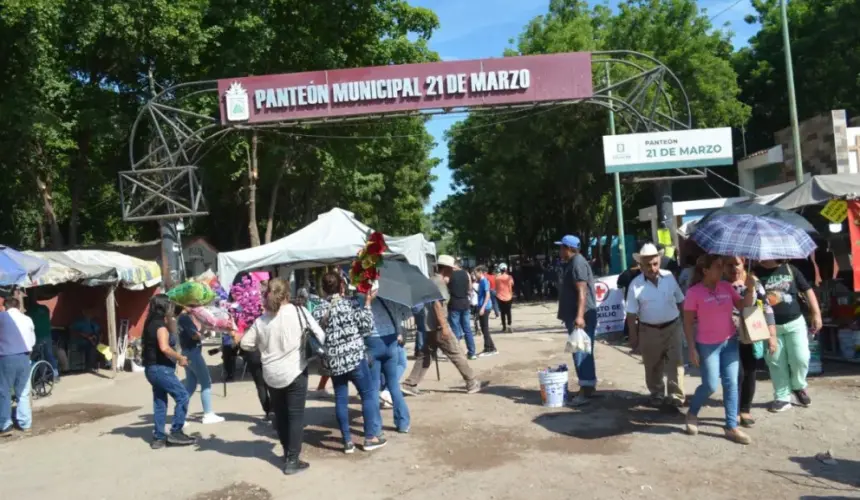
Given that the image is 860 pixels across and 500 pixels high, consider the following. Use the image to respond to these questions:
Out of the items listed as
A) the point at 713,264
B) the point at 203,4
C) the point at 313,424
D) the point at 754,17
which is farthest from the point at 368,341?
the point at 754,17

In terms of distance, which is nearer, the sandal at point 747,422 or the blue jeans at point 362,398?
the blue jeans at point 362,398

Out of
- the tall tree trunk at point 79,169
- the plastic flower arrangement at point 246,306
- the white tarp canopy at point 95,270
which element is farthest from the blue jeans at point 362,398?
the tall tree trunk at point 79,169

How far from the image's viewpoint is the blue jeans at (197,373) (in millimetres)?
7840

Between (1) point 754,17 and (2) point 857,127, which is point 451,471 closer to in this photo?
(2) point 857,127

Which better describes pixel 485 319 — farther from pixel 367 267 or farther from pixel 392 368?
pixel 367 267

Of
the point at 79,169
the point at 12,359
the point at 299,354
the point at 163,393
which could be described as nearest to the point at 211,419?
the point at 163,393

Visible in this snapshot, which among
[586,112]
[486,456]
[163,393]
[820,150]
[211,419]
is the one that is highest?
[586,112]

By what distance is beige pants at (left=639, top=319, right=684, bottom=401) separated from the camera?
7301 mm

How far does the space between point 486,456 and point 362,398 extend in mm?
1303

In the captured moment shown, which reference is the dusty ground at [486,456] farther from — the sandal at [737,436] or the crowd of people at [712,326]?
the crowd of people at [712,326]

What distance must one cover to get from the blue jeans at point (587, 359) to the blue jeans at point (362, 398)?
8.19 ft

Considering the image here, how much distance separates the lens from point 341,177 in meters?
24.9

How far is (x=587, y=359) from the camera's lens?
8.12 meters

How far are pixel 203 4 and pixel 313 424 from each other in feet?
55.4
